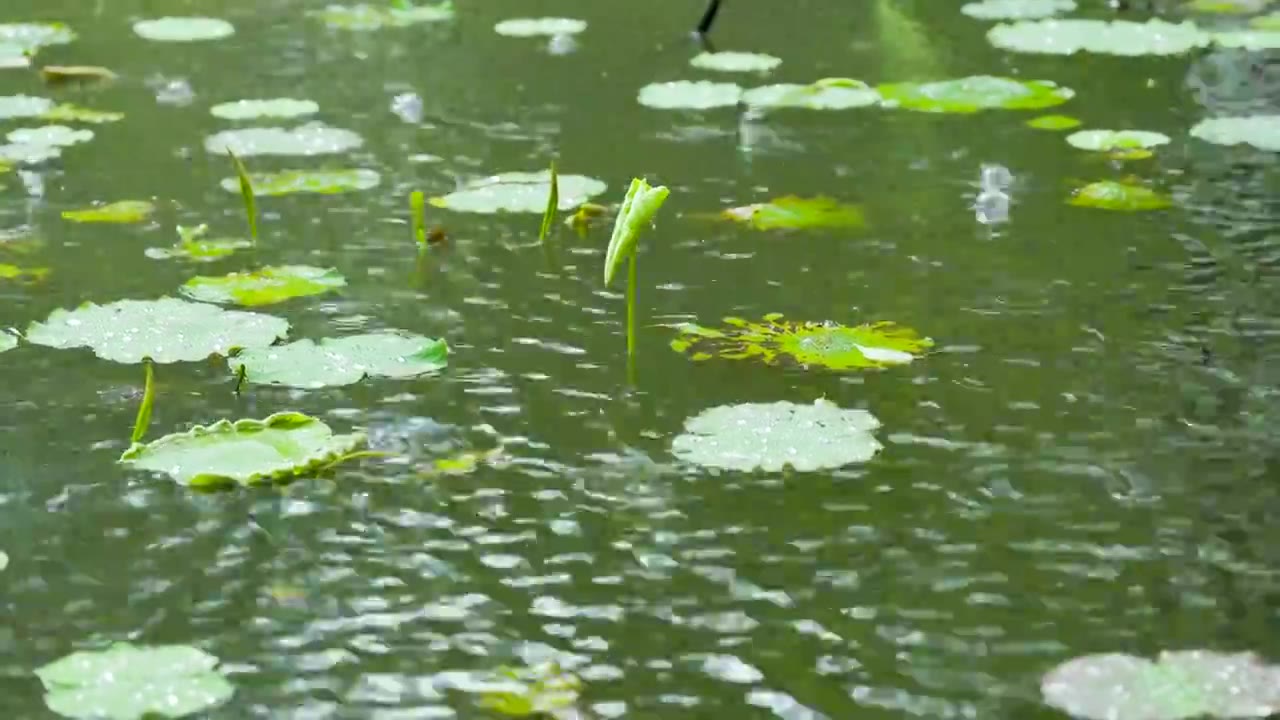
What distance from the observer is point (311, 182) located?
2.00 meters

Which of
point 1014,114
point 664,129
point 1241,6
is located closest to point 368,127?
point 664,129

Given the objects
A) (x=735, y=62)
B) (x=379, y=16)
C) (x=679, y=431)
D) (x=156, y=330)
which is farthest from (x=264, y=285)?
(x=379, y=16)

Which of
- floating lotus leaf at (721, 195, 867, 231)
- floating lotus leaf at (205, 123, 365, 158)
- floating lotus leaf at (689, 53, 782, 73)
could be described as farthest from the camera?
floating lotus leaf at (689, 53, 782, 73)

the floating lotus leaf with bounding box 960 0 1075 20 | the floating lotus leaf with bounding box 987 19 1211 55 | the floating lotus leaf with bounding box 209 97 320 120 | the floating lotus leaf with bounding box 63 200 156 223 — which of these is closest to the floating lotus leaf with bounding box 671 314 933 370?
the floating lotus leaf with bounding box 63 200 156 223

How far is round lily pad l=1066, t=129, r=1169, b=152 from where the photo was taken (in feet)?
6.79

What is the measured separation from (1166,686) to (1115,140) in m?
1.34

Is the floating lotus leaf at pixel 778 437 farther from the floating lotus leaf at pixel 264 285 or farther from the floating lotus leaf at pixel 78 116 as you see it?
the floating lotus leaf at pixel 78 116

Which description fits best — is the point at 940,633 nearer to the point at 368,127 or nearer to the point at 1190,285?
the point at 1190,285

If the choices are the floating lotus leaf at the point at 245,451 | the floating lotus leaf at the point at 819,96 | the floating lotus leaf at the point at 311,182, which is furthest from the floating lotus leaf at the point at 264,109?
the floating lotus leaf at the point at 245,451

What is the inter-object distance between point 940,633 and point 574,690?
21cm

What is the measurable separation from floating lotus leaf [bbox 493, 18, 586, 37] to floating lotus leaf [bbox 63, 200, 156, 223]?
1.26 m

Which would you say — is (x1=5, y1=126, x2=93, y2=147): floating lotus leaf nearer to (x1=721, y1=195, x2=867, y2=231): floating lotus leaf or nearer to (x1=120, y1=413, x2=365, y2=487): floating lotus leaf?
(x1=721, y1=195, x2=867, y2=231): floating lotus leaf

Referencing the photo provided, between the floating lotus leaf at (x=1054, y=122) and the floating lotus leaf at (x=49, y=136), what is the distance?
4.23ft

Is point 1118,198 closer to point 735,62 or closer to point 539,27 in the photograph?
point 735,62
